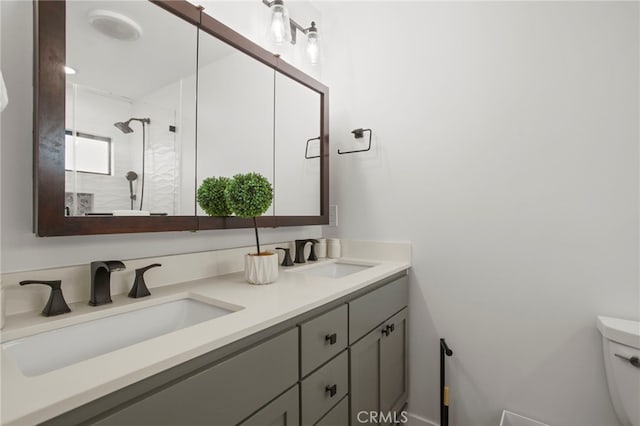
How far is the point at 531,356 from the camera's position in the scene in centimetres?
141

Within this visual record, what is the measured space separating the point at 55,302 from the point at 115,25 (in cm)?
88

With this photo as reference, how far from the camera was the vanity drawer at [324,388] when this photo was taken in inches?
37.2

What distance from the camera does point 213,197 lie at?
4.07ft

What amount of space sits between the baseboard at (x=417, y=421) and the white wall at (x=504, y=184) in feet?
0.12

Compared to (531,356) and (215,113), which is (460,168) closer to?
(531,356)

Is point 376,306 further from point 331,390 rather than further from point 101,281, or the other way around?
point 101,281

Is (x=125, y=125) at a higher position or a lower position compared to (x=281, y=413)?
higher

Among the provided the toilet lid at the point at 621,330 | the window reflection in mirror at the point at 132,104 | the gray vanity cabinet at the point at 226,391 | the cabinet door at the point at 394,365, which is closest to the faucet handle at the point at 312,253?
the cabinet door at the point at 394,365

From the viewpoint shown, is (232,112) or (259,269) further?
(232,112)

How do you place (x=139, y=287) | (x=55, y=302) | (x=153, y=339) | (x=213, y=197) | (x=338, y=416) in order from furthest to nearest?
(x=213, y=197) < (x=338, y=416) < (x=139, y=287) < (x=55, y=302) < (x=153, y=339)

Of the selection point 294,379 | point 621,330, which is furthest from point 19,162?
point 621,330

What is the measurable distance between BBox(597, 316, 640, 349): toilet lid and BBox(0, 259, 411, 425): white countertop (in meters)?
0.89

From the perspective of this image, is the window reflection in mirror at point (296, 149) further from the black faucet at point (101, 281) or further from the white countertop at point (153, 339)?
the black faucet at point (101, 281)

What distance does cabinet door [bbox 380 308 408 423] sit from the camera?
4.71ft
